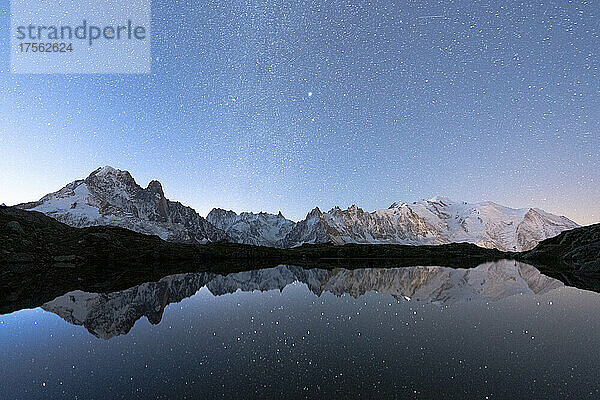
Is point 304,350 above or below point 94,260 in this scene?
below

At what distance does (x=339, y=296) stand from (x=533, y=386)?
2936 centimetres

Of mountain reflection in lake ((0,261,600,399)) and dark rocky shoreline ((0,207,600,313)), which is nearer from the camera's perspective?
mountain reflection in lake ((0,261,600,399))

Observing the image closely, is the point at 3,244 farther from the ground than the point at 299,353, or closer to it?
farther from the ground

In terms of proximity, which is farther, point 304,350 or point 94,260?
point 94,260

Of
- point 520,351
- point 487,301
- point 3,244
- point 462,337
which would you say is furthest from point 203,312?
point 3,244

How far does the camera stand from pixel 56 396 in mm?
13461

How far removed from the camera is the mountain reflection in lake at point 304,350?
14.1m

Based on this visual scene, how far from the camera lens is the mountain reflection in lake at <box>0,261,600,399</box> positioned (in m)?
14.1

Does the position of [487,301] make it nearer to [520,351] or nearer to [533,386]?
[520,351]

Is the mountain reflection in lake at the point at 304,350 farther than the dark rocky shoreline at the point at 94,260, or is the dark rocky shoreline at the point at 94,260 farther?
the dark rocky shoreline at the point at 94,260

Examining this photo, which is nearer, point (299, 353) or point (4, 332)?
point (299, 353)

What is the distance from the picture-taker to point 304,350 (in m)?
19.6

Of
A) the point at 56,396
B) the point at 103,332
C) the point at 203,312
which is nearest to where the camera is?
the point at 56,396

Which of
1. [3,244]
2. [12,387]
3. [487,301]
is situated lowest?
[487,301]
